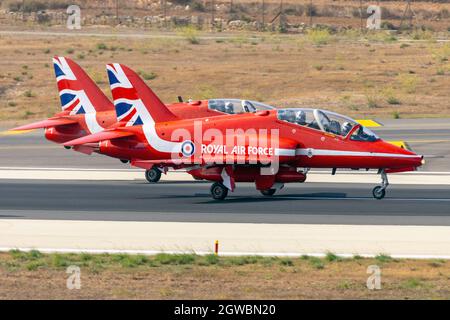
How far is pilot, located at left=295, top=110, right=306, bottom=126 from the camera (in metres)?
30.0

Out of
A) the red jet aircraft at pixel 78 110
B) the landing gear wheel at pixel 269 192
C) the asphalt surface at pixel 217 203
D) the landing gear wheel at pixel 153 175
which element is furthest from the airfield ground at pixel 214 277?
the red jet aircraft at pixel 78 110

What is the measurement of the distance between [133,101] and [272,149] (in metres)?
4.96

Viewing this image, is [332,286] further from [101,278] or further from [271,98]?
[271,98]

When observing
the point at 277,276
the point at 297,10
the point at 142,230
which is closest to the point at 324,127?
the point at 142,230

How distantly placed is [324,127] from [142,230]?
23.7ft

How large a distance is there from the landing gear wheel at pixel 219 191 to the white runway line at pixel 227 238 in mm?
4333

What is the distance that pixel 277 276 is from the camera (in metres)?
19.2

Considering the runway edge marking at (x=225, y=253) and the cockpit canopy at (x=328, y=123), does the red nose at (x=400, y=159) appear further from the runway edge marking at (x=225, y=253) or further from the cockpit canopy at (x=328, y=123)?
the runway edge marking at (x=225, y=253)

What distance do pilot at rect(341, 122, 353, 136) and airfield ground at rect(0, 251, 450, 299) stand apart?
363 inches

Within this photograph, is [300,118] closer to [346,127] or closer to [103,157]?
[346,127]

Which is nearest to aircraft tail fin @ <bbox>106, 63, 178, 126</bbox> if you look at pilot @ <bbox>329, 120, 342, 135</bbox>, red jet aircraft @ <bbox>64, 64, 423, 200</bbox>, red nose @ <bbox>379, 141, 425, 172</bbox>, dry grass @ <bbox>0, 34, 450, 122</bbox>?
red jet aircraft @ <bbox>64, 64, 423, 200</bbox>

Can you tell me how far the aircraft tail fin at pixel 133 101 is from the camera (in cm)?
3212

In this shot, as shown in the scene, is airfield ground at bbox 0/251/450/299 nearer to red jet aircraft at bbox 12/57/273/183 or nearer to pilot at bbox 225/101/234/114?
pilot at bbox 225/101/234/114
